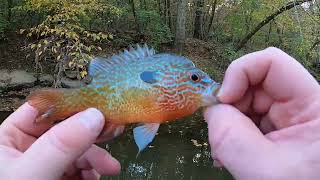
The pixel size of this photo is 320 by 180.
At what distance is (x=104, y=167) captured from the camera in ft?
7.14

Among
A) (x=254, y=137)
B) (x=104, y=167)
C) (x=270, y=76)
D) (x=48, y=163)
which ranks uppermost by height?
(x=270, y=76)

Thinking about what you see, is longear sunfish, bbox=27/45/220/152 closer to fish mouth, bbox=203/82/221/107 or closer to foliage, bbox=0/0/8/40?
fish mouth, bbox=203/82/221/107

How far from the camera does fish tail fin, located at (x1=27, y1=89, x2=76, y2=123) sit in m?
1.68

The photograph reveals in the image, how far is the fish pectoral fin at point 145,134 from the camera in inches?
63.8

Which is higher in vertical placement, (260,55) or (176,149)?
(260,55)

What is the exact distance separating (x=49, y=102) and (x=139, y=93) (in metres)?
0.35

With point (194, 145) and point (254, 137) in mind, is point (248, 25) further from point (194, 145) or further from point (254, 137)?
point (254, 137)

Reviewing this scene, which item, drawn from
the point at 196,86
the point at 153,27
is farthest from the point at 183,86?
the point at 153,27

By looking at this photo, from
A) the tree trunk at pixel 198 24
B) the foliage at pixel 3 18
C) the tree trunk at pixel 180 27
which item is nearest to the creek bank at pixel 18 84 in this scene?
the foliage at pixel 3 18

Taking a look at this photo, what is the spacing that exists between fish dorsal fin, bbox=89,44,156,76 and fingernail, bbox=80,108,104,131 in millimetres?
162

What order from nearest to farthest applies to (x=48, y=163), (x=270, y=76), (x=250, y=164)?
(x=250, y=164) → (x=48, y=163) → (x=270, y=76)

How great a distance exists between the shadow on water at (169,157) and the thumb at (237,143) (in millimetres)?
5445

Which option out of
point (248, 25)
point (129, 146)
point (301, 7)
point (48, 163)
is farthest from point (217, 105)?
point (248, 25)

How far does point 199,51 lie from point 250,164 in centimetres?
1588
